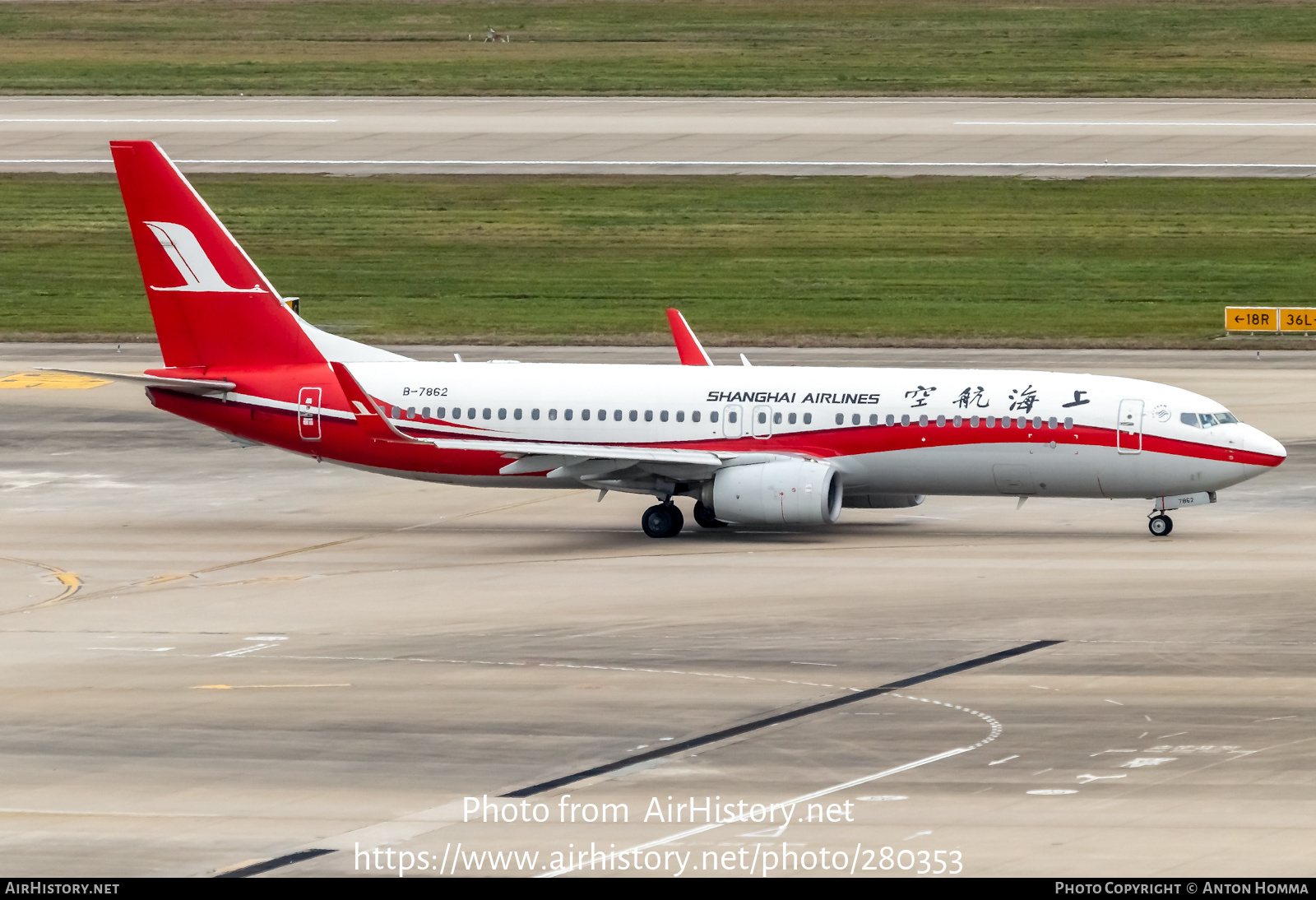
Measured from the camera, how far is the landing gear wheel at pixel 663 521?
47438 mm

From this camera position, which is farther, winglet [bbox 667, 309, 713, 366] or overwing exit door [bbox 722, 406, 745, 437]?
winglet [bbox 667, 309, 713, 366]

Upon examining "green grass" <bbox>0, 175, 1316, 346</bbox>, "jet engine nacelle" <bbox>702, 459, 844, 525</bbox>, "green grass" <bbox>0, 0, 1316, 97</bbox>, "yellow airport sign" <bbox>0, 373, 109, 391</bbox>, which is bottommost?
"jet engine nacelle" <bbox>702, 459, 844, 525</bbox>

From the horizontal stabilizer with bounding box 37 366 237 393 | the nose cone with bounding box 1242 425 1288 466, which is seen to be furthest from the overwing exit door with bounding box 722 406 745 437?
the horizontal stabilizer with bounding box 37 366 237 393

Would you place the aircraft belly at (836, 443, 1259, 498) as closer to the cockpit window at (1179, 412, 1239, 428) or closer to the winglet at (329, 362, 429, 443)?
the cockpit window at (1179, 412, 1239, 428)

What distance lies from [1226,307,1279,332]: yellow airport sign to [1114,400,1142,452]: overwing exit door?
33622mm

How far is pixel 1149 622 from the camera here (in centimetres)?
3750

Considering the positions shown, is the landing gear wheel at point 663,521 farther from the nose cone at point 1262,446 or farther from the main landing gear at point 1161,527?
the nose cone at point 1262,446

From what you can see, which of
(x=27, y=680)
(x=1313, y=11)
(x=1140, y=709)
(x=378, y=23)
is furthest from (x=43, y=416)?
(x=1313, y=11)

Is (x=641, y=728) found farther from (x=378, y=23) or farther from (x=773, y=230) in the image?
(x=378, y=23)

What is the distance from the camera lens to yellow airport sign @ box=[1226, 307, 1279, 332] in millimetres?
77688

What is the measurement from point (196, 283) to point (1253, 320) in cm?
4235

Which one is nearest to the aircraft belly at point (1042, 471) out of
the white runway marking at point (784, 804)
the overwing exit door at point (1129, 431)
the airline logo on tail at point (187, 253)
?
the overwing exit door at point (1129, 431)

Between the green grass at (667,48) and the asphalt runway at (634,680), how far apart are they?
6647 cm

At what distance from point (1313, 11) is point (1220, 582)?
102721 millimetres
